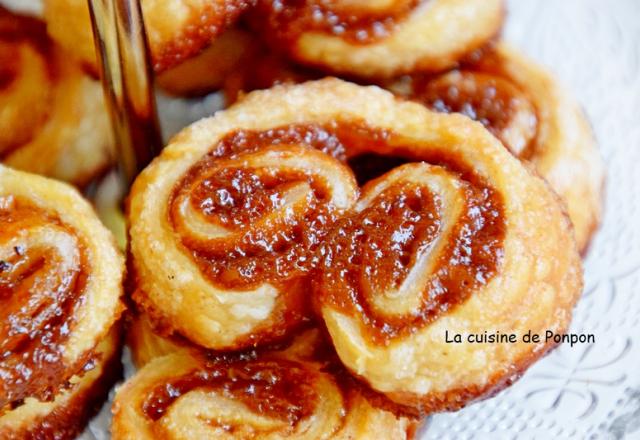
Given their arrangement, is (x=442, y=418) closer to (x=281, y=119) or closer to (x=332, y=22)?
(x=281, y=119)

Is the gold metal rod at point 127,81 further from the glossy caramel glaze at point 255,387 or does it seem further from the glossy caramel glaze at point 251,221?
the glossy caramel glaze at point 255,387

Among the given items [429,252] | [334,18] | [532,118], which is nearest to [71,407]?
[429,252]

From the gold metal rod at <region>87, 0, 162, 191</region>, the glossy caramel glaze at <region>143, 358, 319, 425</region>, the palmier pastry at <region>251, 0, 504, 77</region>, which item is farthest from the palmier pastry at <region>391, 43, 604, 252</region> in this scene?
the glossy caramel glaze at <region>143, 358, 319, 425</region>

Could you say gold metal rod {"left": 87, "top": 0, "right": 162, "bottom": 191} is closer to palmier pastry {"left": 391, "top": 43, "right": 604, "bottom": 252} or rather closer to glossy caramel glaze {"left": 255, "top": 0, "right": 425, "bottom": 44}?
glossy caramel glaze {"left": 255, "top": 0, "right": 425, "bottom": 44}

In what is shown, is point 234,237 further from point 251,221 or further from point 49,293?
point 49,293

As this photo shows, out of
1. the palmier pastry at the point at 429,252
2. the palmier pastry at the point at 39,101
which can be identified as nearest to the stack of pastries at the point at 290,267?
the palmier pastry at the point at 429,252

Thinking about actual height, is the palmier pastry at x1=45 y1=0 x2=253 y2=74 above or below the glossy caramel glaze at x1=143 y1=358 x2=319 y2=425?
above

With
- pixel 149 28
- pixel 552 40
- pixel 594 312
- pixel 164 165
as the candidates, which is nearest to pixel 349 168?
pixel 164 165
